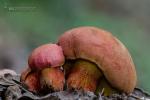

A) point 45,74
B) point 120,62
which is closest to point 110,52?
point 120,62

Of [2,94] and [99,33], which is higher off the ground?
[99,33]

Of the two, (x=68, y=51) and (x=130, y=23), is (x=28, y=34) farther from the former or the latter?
(x=68, y=51)

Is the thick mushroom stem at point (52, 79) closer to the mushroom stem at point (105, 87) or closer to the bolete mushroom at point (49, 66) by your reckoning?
the bolete mushroom at point (49, 66)

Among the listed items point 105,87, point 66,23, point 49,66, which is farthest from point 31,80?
point 66,23

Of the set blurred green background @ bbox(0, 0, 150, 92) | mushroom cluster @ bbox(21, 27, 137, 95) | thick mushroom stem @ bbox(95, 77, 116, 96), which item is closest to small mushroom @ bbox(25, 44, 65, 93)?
mushroom cluster @ bbox(21, 27, 137, 95)

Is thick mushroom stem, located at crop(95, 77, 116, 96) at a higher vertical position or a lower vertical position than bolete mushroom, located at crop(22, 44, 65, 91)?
lower

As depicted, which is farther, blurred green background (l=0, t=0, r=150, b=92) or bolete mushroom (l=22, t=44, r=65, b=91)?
blurred green background (l=0, t=0, r=150, b=92)

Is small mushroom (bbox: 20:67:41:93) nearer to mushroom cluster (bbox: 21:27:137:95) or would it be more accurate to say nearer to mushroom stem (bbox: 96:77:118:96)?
mushroom cluster (bbox: 21:27:137:95)
